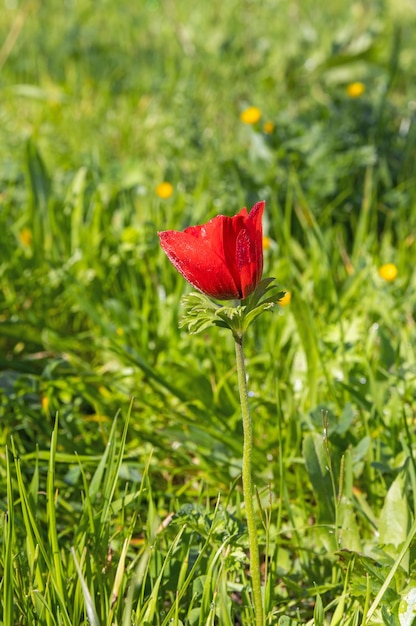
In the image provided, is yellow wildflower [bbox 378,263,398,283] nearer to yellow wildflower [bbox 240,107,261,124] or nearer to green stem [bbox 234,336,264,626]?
yellow wildflower [bbox 240,107,261,124]

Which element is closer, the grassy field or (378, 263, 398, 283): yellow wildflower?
the grassy field

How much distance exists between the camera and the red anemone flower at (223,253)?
3.60 feet

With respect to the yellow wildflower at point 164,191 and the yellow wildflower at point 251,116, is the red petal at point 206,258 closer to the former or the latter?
the yellow wildflower at point 164,191

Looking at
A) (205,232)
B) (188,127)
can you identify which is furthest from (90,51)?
(205,232)

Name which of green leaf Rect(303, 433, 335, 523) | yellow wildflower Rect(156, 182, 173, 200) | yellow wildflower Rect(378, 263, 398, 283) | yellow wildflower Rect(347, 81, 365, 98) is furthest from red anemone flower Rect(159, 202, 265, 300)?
yellow wildflower Rect(347, 81, 365, 98)

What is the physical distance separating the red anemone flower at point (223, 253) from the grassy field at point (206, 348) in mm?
352

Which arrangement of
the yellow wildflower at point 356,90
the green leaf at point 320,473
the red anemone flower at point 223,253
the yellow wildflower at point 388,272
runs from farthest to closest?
the yellow wildflower at point 356,90
the yellow wildflower at point 388,272
the green leaf at point 320,473
the red anemone flower at point 223,253

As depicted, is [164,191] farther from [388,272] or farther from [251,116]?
[388,272]

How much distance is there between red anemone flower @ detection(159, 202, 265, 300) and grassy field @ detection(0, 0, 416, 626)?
0.35 m

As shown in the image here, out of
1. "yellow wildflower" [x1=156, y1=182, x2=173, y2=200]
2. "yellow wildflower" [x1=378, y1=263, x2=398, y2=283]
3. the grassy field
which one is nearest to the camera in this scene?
the grassy field

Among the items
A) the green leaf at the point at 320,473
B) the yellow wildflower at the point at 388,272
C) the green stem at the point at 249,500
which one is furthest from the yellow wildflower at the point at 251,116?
the green stem at the point at 249,500

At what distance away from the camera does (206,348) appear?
2.09 m

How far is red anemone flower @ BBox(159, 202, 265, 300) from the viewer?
3.60ft

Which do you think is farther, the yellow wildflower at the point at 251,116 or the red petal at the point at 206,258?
the yellow wildflower at the point at 251,116
